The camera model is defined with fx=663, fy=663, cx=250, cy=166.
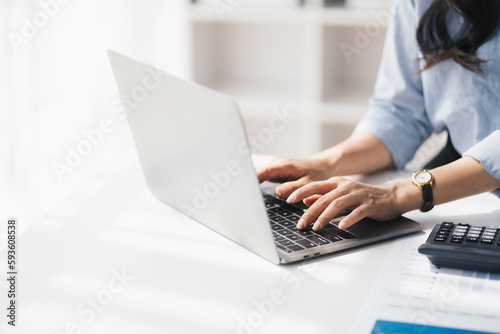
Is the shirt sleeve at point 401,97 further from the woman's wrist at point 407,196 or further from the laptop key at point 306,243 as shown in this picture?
the laptop key at point 306,243

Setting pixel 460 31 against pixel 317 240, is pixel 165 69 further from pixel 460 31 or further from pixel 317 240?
pixel 317 240

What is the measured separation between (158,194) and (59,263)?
0.29 m

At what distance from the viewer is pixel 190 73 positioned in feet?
8.93

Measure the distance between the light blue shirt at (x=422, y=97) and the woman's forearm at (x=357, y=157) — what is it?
1.1 inches

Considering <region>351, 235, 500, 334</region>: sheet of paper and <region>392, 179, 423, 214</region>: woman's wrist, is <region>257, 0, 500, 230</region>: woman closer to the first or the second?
<region>392, 179, 423, 214</region>: woman's wrist

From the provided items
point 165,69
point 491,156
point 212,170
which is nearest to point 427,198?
point 491,156

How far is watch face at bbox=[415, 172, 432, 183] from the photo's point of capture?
1212 millimetres

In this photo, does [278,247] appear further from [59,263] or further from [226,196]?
[59,263]

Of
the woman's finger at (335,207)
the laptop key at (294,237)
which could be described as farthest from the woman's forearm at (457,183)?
the laptop key at (294,237)

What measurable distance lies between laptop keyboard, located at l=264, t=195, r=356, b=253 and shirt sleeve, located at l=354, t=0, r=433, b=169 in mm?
430

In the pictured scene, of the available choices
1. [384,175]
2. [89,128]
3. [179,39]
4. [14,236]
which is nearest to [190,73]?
[179,39]

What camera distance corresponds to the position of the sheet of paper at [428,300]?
0.82 m

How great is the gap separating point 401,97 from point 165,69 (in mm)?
1386

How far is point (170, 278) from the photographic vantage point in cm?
98
